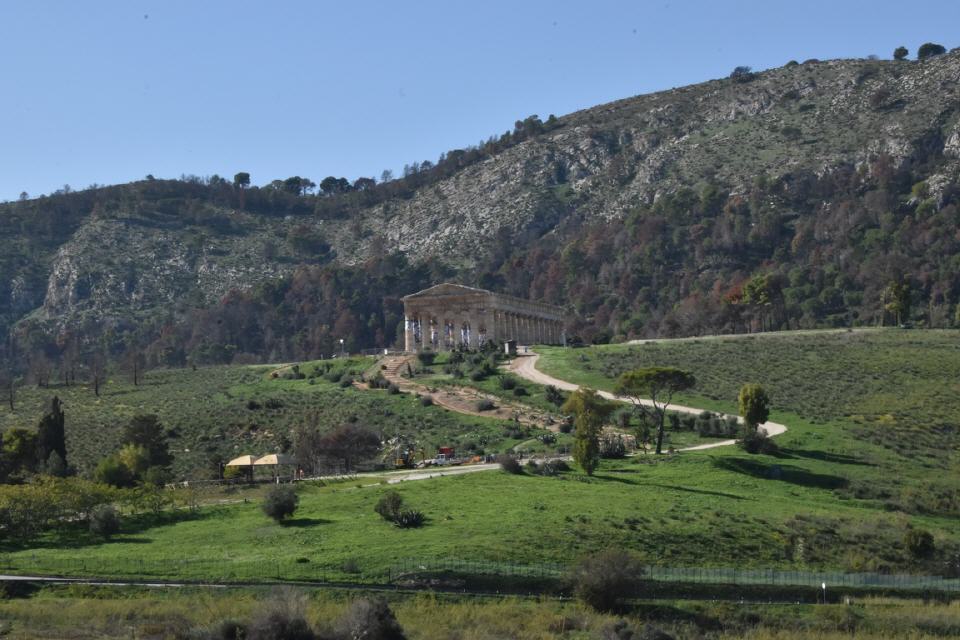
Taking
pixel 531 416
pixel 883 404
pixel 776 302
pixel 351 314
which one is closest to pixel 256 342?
pixel 351 314

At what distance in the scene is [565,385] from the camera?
100000 mm

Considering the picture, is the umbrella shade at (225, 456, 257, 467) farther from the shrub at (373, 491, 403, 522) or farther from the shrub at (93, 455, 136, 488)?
the shrub at (373, 491, 403, 522)

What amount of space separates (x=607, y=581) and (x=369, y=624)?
8.99 m

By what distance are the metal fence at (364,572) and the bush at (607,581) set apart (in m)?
1.96

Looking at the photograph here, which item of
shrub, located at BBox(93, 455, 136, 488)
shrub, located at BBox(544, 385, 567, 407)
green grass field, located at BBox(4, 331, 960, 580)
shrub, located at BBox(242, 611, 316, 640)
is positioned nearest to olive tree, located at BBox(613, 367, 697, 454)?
green grass field, located at BBox(4, 331, 960, 580)

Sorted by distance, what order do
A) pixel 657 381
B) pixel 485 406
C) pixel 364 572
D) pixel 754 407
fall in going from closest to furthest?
pixel 364 572, pixel 754 407, pixel 657 381, pixel 485 406

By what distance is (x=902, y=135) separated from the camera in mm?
192875

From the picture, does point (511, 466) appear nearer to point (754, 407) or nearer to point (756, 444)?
point (756, 444)

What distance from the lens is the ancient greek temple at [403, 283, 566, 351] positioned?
132 meters

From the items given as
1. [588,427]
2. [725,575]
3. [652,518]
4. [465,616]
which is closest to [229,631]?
[465,616]

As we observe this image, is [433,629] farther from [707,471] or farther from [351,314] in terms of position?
[351,314]

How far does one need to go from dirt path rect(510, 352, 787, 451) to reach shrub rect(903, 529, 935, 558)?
65.6ft

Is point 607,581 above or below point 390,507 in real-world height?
below

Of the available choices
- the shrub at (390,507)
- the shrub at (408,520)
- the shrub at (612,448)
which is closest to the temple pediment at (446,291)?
the shrub at (612,448)
